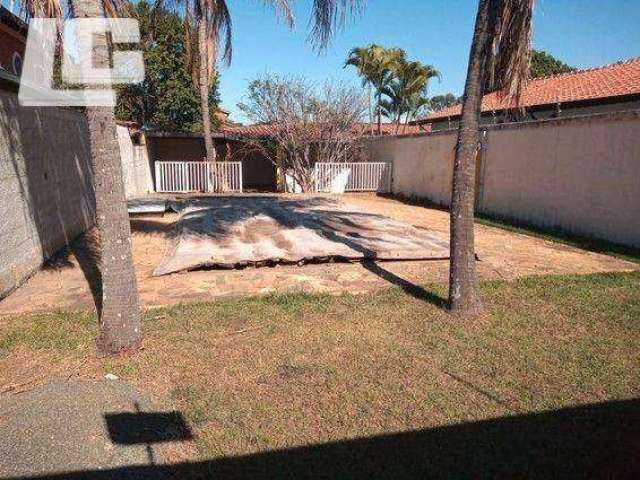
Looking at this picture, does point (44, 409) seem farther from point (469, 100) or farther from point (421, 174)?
point (421, 174)

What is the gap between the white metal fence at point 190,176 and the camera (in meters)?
18.5

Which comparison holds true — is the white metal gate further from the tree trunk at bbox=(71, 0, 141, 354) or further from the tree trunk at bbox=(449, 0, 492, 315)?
the tree trunk at bbox=(71, 0, 141, 354)

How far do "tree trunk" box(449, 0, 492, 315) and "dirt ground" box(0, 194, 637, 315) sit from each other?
1206 mm

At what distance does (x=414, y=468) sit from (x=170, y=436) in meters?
1.49

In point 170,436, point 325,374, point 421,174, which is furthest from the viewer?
point 421,174

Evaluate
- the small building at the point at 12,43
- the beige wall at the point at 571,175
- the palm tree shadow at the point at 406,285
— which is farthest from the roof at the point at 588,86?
the small building at the point at 12,43

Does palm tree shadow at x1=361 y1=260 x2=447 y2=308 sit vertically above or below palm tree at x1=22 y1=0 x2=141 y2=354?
below

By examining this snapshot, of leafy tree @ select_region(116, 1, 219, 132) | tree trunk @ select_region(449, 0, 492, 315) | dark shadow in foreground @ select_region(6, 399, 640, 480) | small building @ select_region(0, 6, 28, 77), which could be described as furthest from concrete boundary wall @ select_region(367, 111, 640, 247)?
leafy tree @ select_region(116, 1, 219, 132)

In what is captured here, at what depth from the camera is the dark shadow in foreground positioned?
8.29ft

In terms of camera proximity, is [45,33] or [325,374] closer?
[325,374]

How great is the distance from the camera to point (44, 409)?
309cm

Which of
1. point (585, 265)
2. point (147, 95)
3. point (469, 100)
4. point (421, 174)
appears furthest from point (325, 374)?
point (147, 95)

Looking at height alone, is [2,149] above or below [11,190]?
above

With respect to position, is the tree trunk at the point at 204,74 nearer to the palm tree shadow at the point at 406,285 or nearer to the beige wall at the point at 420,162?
the beige wall at the point at 420,162
